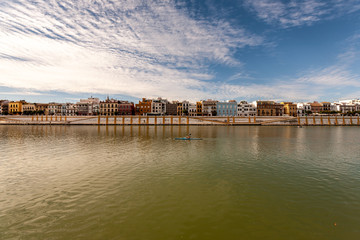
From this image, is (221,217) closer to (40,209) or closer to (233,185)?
(233,185)

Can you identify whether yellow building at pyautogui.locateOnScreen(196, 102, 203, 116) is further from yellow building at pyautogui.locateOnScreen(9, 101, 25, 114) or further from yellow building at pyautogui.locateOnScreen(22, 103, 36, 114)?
yellow building at pyautogui.locateOnScreen(9, 101, 25, 114)

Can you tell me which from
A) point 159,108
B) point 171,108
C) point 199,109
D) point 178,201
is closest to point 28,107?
point 159,108

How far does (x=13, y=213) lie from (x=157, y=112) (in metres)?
129

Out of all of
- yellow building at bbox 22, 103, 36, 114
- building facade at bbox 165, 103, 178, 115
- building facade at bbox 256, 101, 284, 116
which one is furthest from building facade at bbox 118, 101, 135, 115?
building facade at bbox 256, 101, 284, 116

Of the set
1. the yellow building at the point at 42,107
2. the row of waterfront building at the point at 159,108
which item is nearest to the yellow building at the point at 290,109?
the row of waterfront building at the point at 159,108

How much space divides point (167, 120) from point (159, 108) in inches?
1563

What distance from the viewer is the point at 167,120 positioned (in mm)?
101062

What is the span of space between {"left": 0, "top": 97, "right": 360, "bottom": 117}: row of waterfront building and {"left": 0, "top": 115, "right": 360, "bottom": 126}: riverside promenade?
1219 inches

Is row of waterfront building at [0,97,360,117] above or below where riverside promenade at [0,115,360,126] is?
above

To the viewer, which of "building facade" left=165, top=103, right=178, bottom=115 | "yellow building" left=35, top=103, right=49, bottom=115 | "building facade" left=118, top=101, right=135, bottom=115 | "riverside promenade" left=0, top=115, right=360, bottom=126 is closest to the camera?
"riverside promenade" left=0, top=115, right=360, bottom=126

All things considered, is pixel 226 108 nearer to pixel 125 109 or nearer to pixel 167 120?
pixel 167 120

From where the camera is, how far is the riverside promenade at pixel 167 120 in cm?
9951

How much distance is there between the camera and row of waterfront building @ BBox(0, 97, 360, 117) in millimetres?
135875

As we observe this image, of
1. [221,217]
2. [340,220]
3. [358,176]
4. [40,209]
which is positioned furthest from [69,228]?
[358,176]
